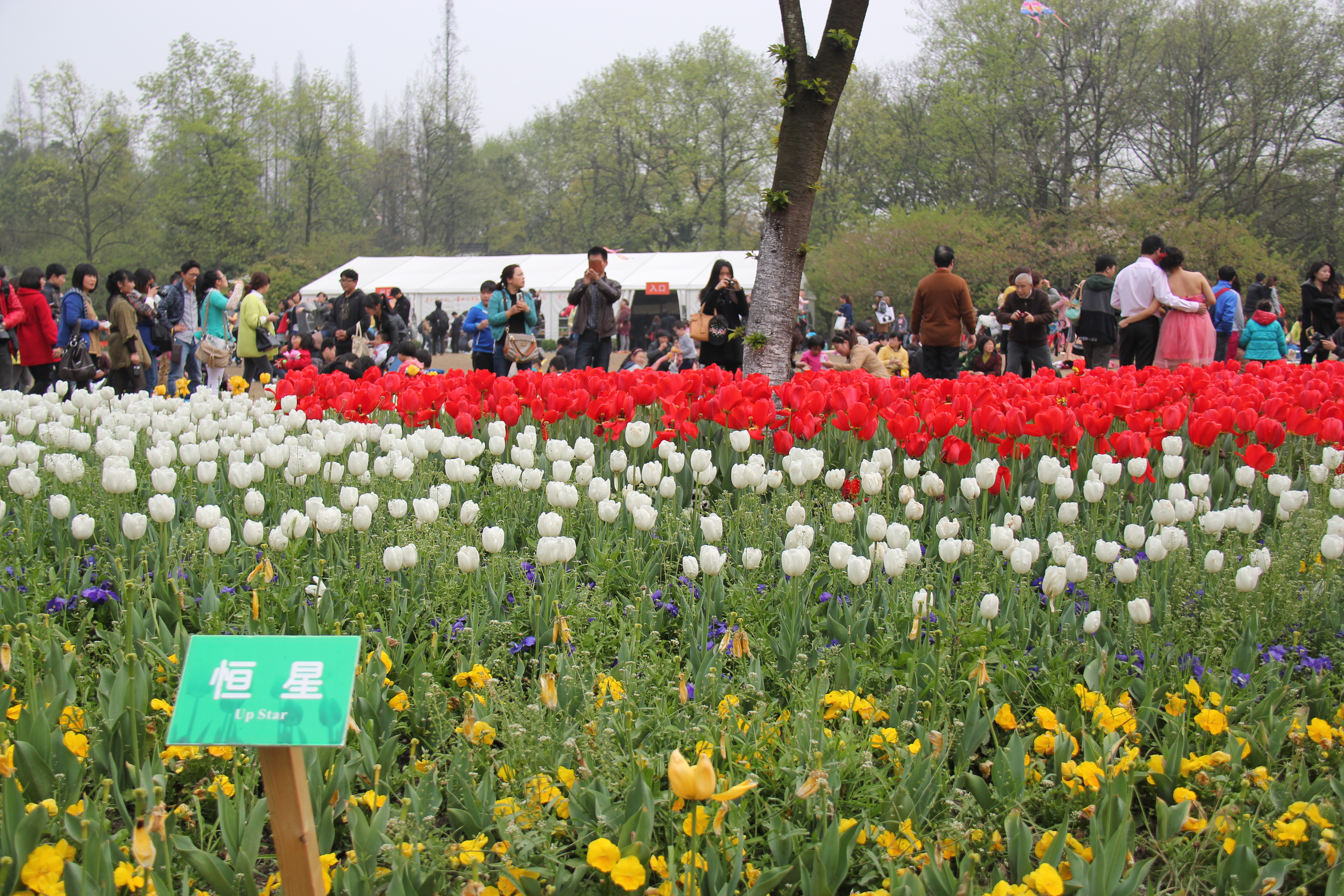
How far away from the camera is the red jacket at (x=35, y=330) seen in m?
9.00

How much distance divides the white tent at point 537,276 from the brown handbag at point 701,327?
17.8 metres

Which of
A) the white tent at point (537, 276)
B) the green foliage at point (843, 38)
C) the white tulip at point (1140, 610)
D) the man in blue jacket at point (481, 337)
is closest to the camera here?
the white tulip at point (1140, 610)

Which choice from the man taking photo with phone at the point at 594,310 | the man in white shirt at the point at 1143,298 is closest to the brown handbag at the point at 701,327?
the man taking photo with phone at the point at 594,310

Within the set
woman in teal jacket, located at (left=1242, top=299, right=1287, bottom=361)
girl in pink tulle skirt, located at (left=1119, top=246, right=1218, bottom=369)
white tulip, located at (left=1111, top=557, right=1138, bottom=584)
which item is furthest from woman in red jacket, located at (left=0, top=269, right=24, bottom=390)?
woman in teal jacket, located at (left=1242, top=299, right=1287, bottom=361)

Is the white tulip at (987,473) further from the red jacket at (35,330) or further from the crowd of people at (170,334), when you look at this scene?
the red jacket at (35,330)

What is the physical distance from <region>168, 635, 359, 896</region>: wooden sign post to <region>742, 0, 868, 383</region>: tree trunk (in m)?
5.80

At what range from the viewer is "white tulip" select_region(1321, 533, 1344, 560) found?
110 inches

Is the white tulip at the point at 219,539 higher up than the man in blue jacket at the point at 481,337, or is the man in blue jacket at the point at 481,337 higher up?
the man in blue jacket at the point at 481,337

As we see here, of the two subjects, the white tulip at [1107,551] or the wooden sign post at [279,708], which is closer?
the wooden sign post at [279,708]

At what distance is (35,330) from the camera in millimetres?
9094

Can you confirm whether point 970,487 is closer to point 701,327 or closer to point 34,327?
point 701,327

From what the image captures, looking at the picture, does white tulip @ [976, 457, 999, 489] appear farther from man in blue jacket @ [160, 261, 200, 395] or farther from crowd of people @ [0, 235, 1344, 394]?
man in blue jacket @ [160, 261, 200, 395]

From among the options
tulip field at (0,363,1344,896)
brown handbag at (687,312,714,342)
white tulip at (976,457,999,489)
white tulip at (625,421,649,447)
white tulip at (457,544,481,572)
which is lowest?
tulip field at (0,363,1344,896)

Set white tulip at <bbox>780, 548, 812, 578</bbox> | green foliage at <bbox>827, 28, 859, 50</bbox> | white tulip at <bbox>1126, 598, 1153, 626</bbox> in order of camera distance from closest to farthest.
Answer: white tulip at <bbox>1126, 598, 1153, 626</bbox>, white tulip at <bbox>780, 548, 812, 578</bbox>, green foliage at <bbox>827, 28, 859, 50</bbox>
